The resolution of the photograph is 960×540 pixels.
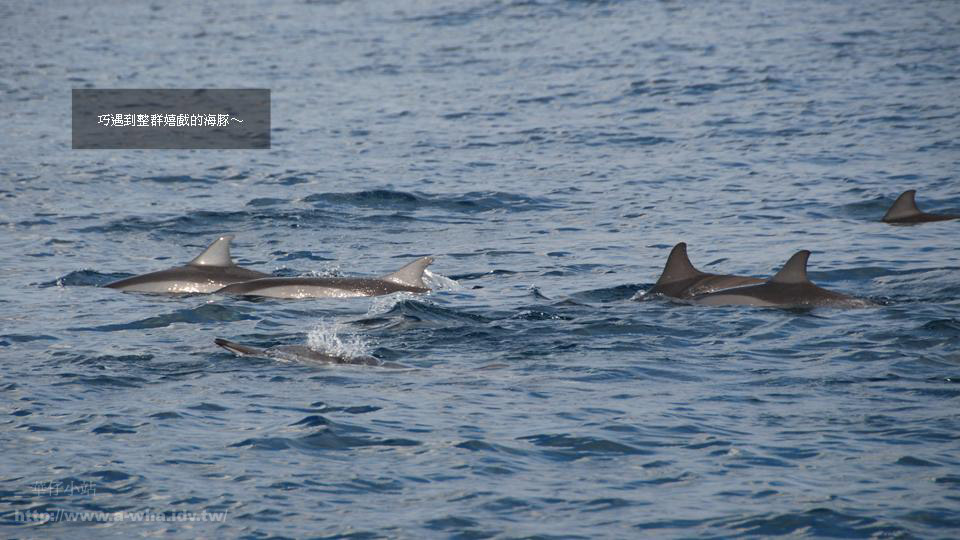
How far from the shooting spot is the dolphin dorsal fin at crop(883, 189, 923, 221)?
74.9 feet

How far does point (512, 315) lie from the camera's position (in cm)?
1705

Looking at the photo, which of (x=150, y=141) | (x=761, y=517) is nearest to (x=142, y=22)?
(x=150, y=141)

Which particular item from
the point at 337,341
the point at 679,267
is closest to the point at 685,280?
the point at 679,267

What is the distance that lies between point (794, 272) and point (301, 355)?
6.47 m

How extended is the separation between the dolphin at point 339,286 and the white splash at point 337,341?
1.73 m

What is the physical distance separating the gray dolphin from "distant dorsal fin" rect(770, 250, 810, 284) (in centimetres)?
543

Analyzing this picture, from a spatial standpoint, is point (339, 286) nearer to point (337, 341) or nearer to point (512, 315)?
point (512, 315)

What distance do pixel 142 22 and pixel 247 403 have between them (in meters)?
52.8

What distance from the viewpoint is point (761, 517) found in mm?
10492

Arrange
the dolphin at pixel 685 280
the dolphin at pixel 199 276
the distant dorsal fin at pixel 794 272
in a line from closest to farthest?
1. the distant dorsal fin at pixel 794 272
2. the dolphin at pixel 685 280
3. the dolphin at pixel 199 276

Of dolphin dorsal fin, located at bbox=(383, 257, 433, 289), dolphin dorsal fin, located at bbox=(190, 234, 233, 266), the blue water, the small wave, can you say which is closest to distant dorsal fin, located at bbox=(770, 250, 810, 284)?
the blue water

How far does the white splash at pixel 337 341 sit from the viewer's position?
1516cm

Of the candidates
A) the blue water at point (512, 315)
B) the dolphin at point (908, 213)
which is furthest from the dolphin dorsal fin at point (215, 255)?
the dolphin at point (908, 213)

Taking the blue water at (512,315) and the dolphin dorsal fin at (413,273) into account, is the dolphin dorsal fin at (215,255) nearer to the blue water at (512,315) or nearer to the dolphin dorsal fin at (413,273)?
the blue water at (512,315)
